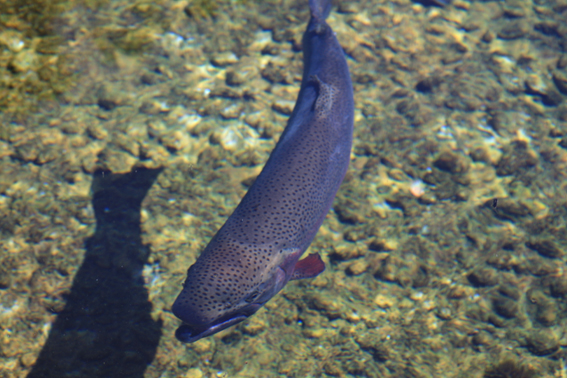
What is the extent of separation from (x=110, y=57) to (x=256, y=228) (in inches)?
166

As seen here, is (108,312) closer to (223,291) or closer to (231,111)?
(223,291)

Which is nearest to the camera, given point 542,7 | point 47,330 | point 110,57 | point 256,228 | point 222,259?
point 222,259

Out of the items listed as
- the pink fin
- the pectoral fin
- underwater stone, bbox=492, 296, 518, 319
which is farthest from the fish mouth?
underwater stone, bbox=492, 296, 518, 319

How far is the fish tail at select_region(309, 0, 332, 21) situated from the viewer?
471 cm

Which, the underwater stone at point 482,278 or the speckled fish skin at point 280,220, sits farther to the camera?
the underwater stone at point 482,278

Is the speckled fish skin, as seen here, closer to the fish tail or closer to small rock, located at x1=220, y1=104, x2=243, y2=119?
the fish tail

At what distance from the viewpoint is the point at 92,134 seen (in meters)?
4.77

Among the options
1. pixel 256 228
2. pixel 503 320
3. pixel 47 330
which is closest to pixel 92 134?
pixel 47 330

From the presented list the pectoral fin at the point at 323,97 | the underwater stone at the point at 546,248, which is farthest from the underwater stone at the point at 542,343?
the pectoral fin at the point at 323,97

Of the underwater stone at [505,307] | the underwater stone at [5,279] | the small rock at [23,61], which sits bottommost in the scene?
the underwater stone at [5,279]

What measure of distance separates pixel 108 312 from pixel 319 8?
183 inches

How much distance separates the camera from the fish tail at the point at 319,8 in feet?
15.4

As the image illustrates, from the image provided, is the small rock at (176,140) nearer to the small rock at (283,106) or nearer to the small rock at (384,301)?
the small rock at (283,106)

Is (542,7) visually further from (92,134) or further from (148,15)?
(92,134)
